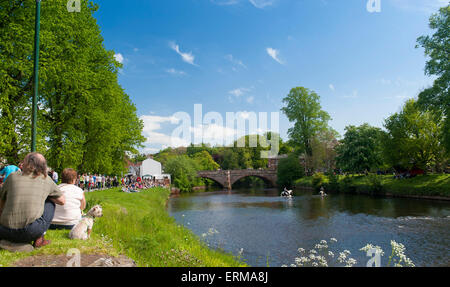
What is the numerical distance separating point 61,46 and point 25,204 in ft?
42.3

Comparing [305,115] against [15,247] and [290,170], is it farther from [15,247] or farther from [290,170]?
[15,247]

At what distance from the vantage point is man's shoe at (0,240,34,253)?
201 inches

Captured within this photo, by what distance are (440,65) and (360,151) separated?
2048 cm

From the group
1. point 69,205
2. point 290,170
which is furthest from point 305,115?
point 69,205

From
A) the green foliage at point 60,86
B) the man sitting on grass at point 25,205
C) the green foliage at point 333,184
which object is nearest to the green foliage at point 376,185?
the green foliage at point 333,184

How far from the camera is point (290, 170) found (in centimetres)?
5697

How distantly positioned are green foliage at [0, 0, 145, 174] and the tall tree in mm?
24932

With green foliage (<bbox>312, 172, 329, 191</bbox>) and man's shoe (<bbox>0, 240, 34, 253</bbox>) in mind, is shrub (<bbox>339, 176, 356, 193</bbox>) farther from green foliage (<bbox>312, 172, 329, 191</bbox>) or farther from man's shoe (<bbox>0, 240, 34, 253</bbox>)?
man's shoe (<bbox>0, 240, 34, 253</bbox>)

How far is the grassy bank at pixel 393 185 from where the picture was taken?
2835 cm

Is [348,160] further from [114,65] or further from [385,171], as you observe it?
[114,65]

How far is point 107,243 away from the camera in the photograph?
678cm

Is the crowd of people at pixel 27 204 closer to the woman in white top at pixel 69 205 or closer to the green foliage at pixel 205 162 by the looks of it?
the woman in white top at pixel 69 205
